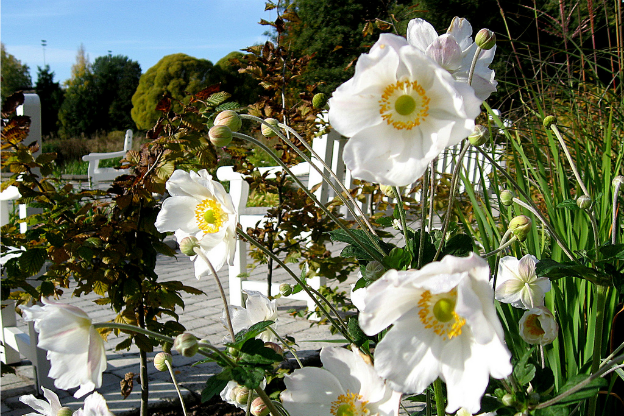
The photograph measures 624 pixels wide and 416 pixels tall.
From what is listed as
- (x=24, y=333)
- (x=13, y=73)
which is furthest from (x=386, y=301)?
(x=13, y=73)

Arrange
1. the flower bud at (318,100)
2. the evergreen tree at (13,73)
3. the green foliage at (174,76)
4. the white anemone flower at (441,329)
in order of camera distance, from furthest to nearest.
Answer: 1. the evergreen tree at (13,73)
2. the green foliage at (174,76)
3. the flower bud at (318,100)
4. the white anemone flower at (441,329)

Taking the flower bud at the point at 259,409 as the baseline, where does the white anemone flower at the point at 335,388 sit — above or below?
above

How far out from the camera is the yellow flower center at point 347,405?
0.75 metres

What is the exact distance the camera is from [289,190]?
301 cm

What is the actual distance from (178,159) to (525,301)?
50.3 inches

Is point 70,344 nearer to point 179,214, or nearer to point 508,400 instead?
point 179,214

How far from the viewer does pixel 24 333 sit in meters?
2.69

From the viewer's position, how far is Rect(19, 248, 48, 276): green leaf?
5.92ft

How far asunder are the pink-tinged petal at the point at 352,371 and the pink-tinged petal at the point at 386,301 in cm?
16

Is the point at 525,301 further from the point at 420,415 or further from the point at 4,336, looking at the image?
the point at 4,336

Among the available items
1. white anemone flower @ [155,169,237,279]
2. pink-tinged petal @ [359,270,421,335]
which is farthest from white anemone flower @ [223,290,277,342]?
pink-tinged petal @ [359,270,421,335]

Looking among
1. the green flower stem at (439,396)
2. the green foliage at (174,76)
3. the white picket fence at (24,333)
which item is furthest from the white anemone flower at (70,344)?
the green foliage at (174,76)

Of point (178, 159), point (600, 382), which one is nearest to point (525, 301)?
point (600, 382)

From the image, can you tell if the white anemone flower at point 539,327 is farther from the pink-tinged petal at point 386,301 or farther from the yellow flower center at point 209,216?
the yellow flower center at point 209,216
